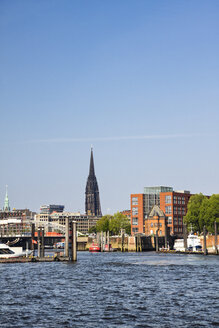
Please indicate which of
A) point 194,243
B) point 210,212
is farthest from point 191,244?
point 210,212

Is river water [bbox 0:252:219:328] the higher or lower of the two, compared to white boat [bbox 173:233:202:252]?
lower

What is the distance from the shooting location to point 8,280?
7938cm

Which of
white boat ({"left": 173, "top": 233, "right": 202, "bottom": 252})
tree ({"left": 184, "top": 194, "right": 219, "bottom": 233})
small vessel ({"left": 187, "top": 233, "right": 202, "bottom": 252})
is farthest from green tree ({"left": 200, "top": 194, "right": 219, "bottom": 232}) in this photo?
white boat ({"left": 173, "top": 233, "right": 202, "bottom": 252})

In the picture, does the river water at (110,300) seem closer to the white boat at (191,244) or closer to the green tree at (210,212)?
the white boat at (191,244)

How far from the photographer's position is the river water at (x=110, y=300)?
4362cm

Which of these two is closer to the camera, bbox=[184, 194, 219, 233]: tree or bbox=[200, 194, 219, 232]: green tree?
bbox=[200, 194, 219, 232]: green tree

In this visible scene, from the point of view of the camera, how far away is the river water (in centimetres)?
4362

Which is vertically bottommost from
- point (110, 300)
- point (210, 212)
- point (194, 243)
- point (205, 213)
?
point (110, 300)

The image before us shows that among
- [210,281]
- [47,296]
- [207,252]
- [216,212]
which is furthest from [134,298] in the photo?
[216,212]

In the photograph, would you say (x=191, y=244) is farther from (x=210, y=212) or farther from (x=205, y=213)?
(x=205, y=213)

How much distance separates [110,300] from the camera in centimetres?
5519

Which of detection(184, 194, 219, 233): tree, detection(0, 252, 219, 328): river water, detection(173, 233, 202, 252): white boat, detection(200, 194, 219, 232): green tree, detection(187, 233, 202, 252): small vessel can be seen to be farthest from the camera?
Answer: detection(184, 194, 219, 233): tree

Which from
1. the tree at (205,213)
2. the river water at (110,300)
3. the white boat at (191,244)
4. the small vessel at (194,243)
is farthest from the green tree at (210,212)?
the river water at (110,300)

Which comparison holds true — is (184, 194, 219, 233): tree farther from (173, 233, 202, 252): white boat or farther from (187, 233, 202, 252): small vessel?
(173, 233, 202, 252): white boat
